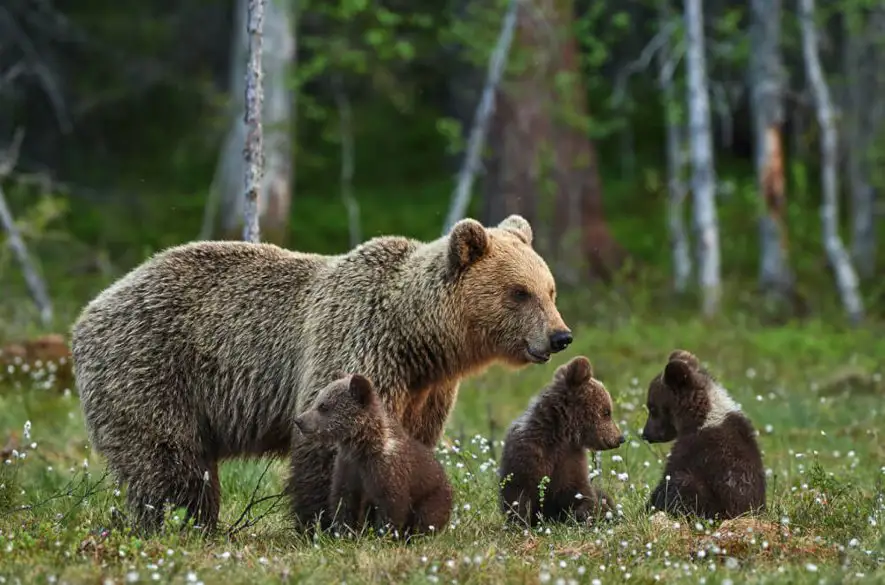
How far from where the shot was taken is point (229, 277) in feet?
26.7

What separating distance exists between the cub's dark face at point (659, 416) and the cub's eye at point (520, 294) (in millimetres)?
918

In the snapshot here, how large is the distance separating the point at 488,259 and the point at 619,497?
1.76 meters

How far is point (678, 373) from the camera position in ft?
25.2

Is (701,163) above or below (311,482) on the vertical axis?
above

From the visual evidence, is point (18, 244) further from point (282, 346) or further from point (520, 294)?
point (520, 294)

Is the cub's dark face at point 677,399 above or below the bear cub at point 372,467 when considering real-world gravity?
above

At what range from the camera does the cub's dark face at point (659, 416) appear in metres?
7.82

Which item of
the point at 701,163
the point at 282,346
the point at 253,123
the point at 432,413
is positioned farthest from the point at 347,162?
the point at 432,413

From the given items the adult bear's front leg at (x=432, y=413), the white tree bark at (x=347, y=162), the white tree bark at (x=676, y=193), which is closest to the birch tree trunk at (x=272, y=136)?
the white tree bark at (x=347, y=162)

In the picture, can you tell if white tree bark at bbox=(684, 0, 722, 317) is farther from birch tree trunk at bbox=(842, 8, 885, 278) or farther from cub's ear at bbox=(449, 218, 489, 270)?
cub's ear at bbox=(449, 218, 489, 270)

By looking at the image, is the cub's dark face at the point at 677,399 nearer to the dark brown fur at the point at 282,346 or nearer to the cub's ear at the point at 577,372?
the cub's ear at the point at 577,372

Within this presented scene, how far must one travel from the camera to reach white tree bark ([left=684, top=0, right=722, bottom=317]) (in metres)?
17.9

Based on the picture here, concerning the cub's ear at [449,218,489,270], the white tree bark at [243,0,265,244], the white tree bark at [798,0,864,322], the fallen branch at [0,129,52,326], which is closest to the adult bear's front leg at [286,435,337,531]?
the cub's ear at [449,218,489,270]

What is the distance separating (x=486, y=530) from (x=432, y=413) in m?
0.79
